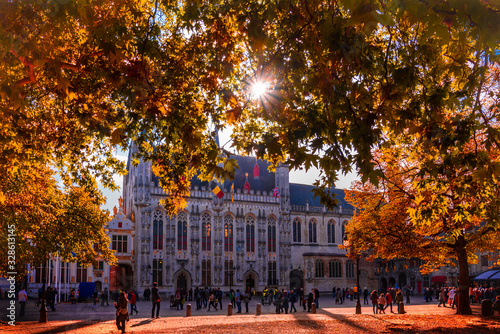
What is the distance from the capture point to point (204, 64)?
10.9m

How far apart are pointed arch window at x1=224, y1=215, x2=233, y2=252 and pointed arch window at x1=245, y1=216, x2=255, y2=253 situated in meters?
1.84

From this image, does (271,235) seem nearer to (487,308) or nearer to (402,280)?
(402,280)

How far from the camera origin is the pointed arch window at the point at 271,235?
51.1 meters

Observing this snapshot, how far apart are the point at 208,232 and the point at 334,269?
16.2 meters

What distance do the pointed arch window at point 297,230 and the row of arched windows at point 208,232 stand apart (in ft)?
10.3

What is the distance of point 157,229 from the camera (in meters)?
45.7

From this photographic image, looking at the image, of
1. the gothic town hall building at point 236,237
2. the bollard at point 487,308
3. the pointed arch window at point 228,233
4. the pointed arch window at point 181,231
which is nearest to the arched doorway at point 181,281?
the gothic town hall building at point 236,237

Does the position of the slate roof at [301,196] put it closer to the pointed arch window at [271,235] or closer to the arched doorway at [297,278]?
the pointed arch window at [271,235]

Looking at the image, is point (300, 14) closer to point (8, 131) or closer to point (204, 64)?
point (204, 64)

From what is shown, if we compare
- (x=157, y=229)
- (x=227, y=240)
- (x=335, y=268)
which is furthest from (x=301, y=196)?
(x=157, y=229)

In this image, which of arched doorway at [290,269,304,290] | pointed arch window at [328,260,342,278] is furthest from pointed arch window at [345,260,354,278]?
arched doorway at [290,269,304,290]

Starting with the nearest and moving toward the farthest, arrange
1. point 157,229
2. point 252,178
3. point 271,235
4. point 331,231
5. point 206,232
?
point 157,229 < point 206,232 < point 271,235 < point 252,178 < point 331,231

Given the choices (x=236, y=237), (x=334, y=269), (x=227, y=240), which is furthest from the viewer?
(x=334, y=269)

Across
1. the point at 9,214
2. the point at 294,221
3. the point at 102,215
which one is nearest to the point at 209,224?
the point at 294,221
